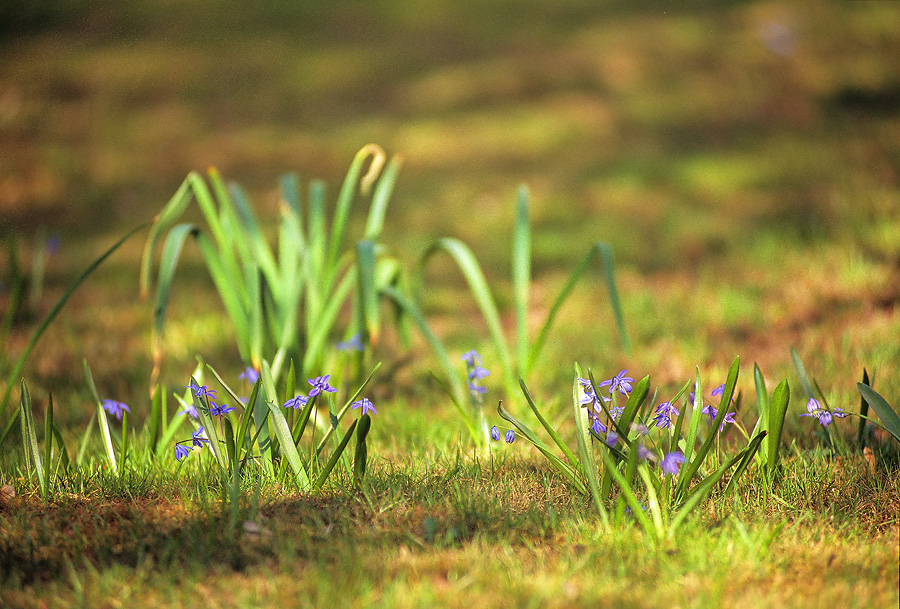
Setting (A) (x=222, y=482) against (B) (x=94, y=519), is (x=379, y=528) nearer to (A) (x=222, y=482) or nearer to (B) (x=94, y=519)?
(A) (x=222, y=482)

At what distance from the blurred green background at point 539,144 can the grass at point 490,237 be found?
3 centimetres

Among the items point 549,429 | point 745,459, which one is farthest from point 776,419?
point 549,429

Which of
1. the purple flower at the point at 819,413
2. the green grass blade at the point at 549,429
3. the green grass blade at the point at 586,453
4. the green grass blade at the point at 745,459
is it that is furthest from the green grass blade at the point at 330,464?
the purple flower at the point at 819,413

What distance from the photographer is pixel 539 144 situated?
21.6 ft

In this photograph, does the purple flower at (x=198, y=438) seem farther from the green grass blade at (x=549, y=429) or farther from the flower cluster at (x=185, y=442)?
the green grass blade at (x=549, y=429)

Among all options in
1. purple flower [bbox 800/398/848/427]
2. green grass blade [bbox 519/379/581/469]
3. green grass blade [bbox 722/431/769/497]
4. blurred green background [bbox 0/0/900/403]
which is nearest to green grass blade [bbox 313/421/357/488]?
green grass blade [bbox 519/379/581/469]

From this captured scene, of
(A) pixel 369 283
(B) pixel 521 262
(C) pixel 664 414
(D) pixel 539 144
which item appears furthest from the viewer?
(D) pixel 539 144

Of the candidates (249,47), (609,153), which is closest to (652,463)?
(609,153)

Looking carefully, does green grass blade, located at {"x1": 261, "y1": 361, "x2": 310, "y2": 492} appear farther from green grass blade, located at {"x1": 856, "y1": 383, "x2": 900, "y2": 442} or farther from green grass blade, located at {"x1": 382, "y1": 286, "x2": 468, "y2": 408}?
green grass blade, located at {"x1": 856, "y1": 383, "x2": 900, "y2": 442}

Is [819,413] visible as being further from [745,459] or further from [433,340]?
[433,340]

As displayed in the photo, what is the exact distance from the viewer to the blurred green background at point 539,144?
348 cm

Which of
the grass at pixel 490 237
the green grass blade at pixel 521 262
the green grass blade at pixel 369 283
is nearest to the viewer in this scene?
the grass at pixel 490 237

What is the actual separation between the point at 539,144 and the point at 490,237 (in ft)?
6.80

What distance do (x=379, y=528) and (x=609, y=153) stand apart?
5168 millimetres
